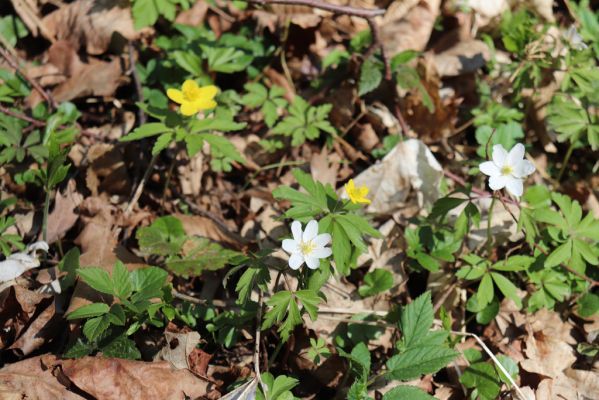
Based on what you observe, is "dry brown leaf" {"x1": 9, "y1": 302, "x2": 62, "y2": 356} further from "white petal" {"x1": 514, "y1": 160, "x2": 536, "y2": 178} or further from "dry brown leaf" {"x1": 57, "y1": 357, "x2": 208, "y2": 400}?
"white petal" {"x1": 514, "y1": 160, "x2": 536, "y2": 178}

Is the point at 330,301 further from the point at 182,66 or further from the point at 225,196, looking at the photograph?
the point at 182,66

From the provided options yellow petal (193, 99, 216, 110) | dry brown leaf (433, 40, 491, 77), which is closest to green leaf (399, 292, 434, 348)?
yellow petal (193, 99, 216, 110)

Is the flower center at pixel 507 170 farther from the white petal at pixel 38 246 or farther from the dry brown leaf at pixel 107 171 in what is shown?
the white petal at pixel 38 246

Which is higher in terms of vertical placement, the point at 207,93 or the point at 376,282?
the point at 207,93

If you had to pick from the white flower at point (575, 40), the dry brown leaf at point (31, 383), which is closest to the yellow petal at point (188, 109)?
the dry brown leaf at point (31, 383)

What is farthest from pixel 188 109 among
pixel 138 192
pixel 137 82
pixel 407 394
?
pixel 407 394

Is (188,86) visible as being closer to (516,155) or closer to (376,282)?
(376,282)

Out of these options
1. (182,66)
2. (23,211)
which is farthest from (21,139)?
(182,66)
